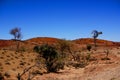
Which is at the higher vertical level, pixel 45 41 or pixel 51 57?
pixel 45 41

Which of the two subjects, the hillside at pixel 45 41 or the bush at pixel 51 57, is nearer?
the bush at pixel 51 57

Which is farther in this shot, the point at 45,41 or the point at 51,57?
the point at 45,41

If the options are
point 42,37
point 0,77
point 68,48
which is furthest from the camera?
point 42,37

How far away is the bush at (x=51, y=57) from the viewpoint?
2991 centimetres

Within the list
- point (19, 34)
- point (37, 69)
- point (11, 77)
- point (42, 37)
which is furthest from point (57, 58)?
point (42, 37)

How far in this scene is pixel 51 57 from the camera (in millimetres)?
30438

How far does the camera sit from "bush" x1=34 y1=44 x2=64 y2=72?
29.9m

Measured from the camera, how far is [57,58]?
3028 centimetres

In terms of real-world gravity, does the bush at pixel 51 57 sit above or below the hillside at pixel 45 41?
below

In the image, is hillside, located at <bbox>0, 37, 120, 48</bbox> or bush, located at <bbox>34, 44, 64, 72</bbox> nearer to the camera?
bush, located at <bbox>34, 44, 64, 72</bbox>

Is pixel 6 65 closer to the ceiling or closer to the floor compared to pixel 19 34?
closer to the floor

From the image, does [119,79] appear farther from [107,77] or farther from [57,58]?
[57,58]

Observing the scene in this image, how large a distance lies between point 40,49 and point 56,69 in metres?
3.16

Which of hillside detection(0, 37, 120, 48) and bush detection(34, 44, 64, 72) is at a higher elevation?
hillside detection(0, 37, 120, 48)
